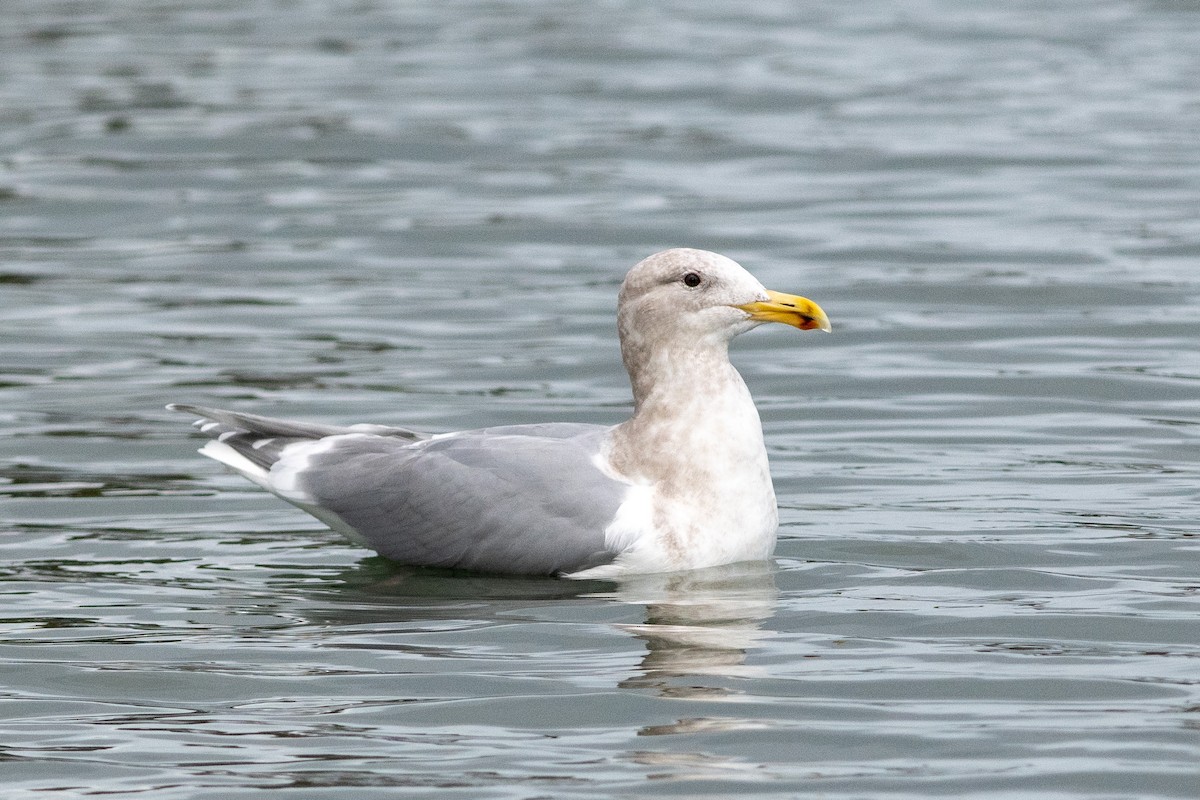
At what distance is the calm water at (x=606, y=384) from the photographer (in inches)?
232

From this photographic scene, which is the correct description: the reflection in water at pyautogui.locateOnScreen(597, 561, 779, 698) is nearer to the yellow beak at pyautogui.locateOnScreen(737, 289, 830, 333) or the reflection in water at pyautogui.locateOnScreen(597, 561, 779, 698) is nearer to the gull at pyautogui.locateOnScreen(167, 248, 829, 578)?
the gull at pyautogui.locateOnScreen(167, 248, 829, 578)

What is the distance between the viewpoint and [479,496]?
7500mm

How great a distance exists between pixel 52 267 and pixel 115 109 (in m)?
5.80

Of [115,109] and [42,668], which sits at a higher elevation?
[115,109]

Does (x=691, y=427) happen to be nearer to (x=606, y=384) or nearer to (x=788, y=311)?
(x=788, y=311)

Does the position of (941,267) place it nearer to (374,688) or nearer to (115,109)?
(374,688)

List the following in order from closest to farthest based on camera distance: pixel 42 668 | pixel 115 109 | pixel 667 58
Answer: pixel 42 668 < pixel 115 109 < pixel 667 58

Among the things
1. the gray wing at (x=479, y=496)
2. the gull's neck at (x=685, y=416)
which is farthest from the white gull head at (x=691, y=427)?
the gray wing at (x=479, y=496)

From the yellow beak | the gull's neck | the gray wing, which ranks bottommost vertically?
the gray wing

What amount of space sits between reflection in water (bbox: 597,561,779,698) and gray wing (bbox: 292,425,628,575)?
26 centimetres

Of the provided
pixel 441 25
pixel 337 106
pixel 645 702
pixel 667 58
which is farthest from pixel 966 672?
pixel 441 25

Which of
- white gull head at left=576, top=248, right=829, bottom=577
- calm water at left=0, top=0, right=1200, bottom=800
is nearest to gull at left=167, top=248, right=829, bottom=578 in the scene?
white gull head at left=576, top=248, right=829, bottom=577

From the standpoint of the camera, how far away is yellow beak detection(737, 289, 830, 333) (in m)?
7.40

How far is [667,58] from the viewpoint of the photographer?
858 inches
